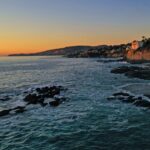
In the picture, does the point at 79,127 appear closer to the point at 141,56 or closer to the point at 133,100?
the point at 133,100

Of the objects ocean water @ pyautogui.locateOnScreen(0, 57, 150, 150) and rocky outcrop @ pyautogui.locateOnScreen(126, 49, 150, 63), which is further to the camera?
rocky outcrop @ pyautogui.locateOnScreen(126, 49, 150, 63)

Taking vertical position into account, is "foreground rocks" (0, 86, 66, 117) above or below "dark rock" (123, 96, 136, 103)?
above

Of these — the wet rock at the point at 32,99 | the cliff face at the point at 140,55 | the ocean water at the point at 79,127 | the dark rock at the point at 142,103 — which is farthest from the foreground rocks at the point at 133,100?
the cliff face at the point at 140,55

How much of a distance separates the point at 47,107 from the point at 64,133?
404 inches

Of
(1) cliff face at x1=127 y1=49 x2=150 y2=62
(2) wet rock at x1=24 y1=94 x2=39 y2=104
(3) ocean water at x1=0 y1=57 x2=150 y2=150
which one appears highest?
(1) cliff face at x1=127 y1=49 x2=150 y2=62

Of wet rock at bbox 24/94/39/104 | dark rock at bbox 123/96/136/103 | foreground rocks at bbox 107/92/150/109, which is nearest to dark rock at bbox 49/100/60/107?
wet rock at bbox 24/94/39/104

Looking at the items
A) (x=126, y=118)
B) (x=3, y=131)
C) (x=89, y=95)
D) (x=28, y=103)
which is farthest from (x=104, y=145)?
(x=89, y=95)

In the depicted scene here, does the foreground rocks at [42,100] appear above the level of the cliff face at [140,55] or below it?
below

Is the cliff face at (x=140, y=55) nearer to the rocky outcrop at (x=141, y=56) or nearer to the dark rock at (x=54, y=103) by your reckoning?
the rocky outcrop at (x=141, y=56)

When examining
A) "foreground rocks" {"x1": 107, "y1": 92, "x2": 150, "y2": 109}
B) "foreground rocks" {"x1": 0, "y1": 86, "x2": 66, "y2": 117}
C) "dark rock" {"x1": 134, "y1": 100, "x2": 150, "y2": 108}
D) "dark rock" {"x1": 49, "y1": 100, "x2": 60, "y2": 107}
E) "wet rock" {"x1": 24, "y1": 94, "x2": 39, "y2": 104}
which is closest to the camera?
"foreground rocks" {"x1": 0, "y1": 86, "x2": 66, "y2": 117}

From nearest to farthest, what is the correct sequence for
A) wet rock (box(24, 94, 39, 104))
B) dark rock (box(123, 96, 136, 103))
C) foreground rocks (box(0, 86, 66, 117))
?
foreground rocks (box(0, 86, 66, 117)) < dark rock (box(123, 96, 136, 103)) < wet rock (box(24, 94, 39, 104))

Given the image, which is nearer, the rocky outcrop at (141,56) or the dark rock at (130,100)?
the dark rock at (130,100)

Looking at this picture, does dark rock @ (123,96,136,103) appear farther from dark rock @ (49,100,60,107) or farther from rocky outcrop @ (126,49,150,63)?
Result: rocky outcrop @ (126,49,150,63)

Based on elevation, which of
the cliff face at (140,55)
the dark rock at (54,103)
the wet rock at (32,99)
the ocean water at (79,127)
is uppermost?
the cliff face at (140,55)
